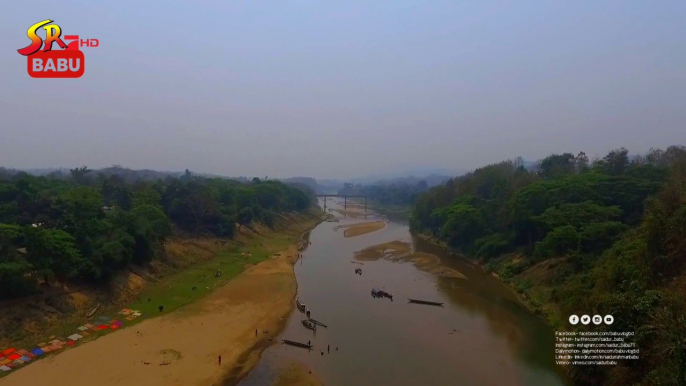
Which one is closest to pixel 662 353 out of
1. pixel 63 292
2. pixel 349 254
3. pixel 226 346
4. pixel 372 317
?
pixel 372 317

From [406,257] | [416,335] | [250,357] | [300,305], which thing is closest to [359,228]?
[406,257]

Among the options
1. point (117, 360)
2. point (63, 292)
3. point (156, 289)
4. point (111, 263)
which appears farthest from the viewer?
point (156, 289)

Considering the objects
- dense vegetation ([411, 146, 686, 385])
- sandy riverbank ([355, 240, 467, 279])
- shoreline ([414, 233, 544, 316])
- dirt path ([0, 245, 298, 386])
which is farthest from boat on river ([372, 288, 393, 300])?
dense vegetation ([411, 146, 686, 385])

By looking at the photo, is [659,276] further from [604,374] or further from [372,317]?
[372,317]

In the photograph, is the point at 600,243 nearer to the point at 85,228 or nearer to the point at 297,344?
the point at 297,344


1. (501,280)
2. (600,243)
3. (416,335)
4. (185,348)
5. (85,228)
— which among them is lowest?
(416,335)

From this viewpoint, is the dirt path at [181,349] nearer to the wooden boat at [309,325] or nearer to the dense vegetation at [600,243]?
the wooden boat at [309,325]
